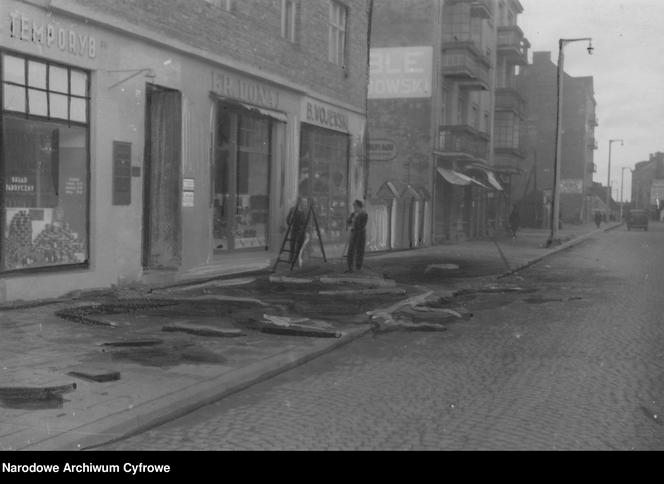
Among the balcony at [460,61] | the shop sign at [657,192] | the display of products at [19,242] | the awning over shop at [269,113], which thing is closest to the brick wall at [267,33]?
the awning over shop at [269,113]

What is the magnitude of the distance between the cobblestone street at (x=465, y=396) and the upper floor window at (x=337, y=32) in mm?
11661

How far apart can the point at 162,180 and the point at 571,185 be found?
73945mm

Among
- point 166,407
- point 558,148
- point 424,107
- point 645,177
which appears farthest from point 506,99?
point 645,177

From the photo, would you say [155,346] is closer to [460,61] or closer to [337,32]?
[337,32]

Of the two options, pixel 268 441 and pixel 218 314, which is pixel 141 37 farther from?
pixel 268 441

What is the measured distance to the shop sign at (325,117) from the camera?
779 inches

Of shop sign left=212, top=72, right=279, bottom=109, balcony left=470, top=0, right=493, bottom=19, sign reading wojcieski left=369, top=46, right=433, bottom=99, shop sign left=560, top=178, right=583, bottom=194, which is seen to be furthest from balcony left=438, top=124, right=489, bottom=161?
shop sign left=560, top=178, right=583, bottom=194

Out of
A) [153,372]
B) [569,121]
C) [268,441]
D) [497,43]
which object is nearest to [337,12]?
[153,372]

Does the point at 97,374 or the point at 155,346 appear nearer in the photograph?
the point at 97,374

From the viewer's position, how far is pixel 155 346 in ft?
26.9

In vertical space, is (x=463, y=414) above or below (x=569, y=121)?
below
